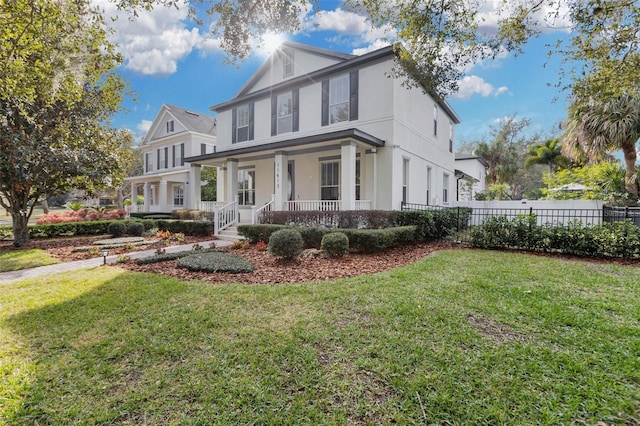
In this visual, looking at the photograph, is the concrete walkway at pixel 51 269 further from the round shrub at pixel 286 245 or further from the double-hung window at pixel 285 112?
the double-hung window at pixel 285 112

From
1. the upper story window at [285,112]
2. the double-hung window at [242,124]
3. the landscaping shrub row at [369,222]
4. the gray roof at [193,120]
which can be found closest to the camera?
the landscaping shrub row at [369,222]

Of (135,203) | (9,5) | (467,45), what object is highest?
(467,45)

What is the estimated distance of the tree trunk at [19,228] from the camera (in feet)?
36.4

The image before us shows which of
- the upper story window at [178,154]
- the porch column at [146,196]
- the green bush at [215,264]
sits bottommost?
the green bush at [215,264]

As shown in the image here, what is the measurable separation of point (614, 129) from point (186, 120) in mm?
28123

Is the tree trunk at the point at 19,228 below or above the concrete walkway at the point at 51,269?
above

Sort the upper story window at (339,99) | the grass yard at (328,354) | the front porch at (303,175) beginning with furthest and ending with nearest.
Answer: the upper story window at (339,99)
the front porch at (303,175)
the grass yard at (328,354)

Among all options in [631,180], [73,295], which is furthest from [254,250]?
[631,180]

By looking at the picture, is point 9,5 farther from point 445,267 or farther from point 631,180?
point 631,180

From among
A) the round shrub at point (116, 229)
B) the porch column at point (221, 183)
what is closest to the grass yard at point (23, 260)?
the round shrub at point (116, 229)

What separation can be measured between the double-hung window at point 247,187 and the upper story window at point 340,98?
5.57 m

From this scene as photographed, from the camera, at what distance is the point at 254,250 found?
366 inches

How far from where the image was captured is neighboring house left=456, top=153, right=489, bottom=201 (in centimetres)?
2484

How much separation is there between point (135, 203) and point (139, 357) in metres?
29.3
